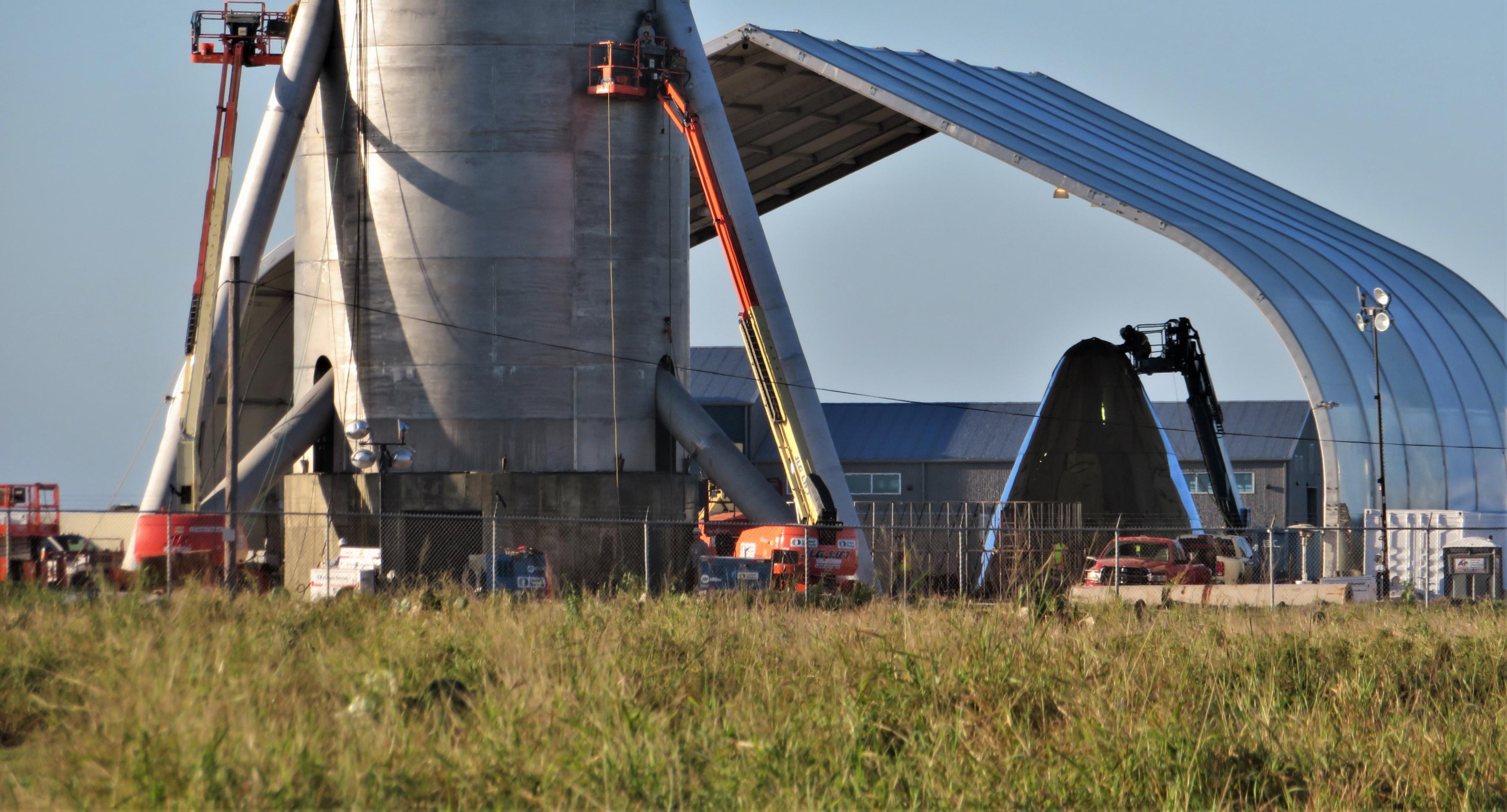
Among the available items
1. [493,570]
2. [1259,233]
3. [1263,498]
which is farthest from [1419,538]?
[1263,498]

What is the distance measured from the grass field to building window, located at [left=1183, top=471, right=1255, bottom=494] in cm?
4771

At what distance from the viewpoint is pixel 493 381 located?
113ft

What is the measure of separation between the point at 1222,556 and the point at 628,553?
48.1ft

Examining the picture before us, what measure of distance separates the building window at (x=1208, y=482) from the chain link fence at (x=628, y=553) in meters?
20.6

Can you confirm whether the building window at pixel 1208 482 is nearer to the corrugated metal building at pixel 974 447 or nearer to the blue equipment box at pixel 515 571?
the corrugated metal building at pixel 974 447

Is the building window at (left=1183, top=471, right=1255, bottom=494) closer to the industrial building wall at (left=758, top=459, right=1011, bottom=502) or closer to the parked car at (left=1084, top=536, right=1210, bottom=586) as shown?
the industrial building wall at (left=758, top=459, right=1011, bottom=502)

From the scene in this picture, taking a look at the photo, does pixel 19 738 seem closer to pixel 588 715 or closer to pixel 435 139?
pixel 588 715

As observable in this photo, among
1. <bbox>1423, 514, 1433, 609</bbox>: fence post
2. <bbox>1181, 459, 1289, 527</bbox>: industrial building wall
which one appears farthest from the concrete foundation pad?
<bbox>1181, 459, 1289, 527</bbox>: industrial building wall

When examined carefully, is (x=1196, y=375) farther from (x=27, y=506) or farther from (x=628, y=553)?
(x=27, y=506)

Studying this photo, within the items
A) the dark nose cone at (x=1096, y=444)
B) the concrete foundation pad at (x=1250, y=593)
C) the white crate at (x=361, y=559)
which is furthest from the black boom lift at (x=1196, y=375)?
the white crate at (x=361, y=559)

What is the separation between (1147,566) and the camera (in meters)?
33.2

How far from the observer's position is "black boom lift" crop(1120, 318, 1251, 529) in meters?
43.2

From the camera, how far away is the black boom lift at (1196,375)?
43219 mm

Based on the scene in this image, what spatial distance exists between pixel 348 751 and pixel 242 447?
1485 inches
